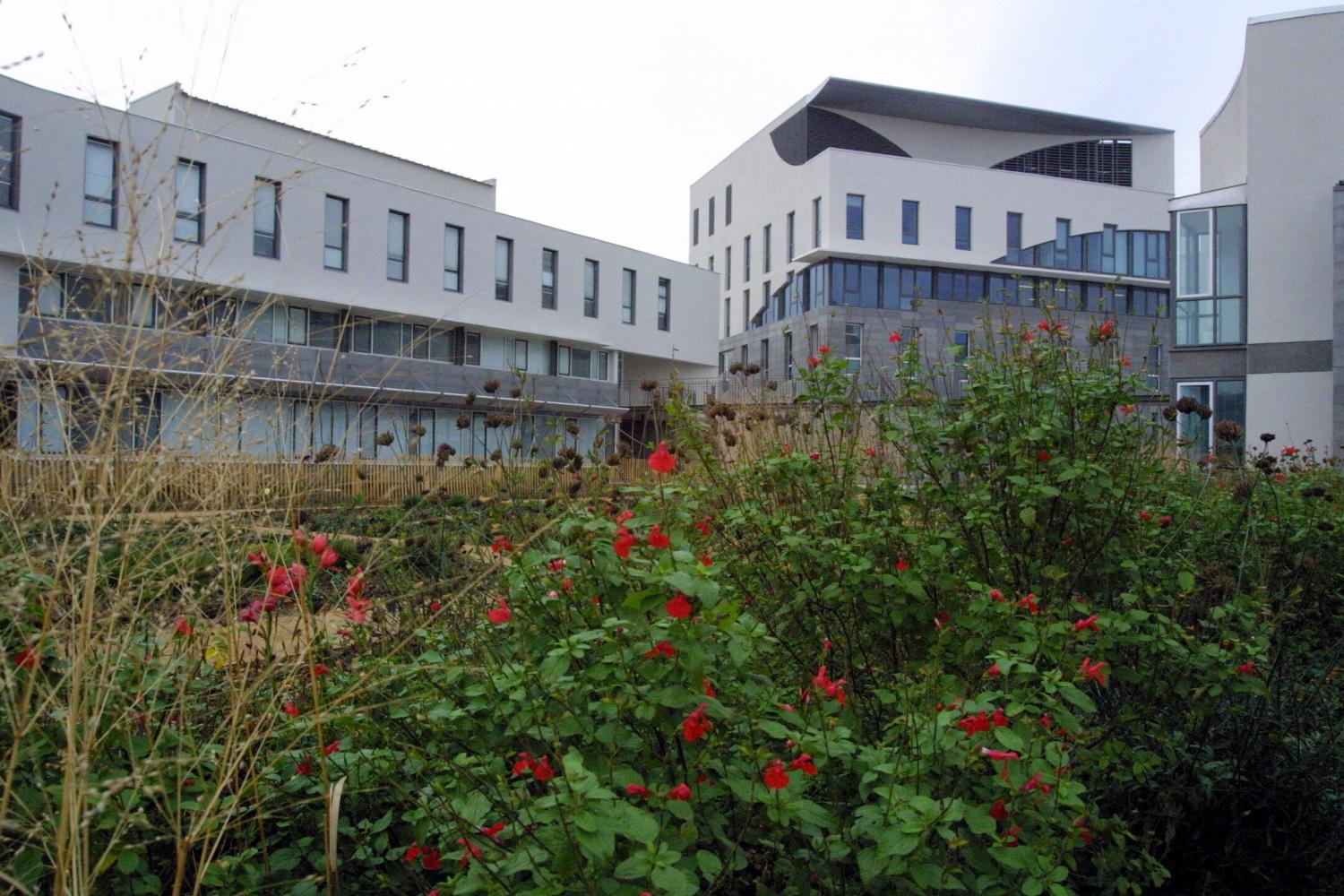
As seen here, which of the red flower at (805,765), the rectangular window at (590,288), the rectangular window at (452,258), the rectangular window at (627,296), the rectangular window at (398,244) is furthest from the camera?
the rectangular window at (627,296)

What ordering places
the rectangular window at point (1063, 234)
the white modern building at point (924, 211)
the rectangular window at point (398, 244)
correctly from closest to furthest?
the rectangular window at point (398, 244) < the white modern building at point (924, 211) < the rectangular window at point (1063, 234)

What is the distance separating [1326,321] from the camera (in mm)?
19781

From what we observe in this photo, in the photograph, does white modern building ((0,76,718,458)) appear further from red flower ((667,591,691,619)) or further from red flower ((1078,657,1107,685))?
red flower ((1078,657,1107,685))

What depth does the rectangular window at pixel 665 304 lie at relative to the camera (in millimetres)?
34094

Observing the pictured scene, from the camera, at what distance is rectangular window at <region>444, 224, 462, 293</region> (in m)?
27.4

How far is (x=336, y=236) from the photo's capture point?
23.3 m

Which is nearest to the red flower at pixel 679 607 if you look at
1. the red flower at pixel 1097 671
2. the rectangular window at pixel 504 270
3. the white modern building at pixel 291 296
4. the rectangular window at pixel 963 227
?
the red flower at pixel 1097 671

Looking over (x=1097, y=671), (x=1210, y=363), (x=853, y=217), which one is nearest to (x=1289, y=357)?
(x=1210, y=363)

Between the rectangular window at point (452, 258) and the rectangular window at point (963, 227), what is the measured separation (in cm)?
1962

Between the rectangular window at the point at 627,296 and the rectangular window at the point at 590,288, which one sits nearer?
the rectangular window at the point at 590,288

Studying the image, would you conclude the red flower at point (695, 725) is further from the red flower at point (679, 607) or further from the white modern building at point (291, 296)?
the white modern building at point (291, 296)

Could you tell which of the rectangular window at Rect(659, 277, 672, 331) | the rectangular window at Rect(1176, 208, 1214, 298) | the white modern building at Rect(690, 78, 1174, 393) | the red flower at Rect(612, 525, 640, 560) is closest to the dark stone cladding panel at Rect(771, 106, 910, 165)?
the white modern building at Rect(690, 78, 1174, 393)

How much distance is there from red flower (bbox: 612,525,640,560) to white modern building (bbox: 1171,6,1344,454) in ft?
70.7

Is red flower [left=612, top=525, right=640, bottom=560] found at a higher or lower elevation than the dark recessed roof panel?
lower
